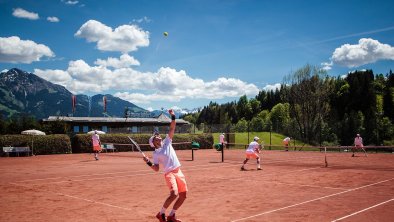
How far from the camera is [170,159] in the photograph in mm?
7227

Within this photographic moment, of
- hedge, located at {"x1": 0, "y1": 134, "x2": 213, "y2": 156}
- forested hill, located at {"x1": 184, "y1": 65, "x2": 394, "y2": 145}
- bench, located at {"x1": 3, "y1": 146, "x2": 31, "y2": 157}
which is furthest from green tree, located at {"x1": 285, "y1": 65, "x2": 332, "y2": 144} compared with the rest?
bench, located at {"x1": 3, "y1": 146, "x2": 31, "y2": 157}

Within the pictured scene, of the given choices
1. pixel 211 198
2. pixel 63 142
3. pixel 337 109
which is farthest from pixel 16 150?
pixel 337 109

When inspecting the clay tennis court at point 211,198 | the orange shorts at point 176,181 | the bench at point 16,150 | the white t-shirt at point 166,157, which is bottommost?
the clay tennis court at point 211,198

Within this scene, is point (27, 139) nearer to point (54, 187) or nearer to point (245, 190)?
point (54, 187)

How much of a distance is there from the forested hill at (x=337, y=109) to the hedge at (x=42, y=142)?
21.4 meters

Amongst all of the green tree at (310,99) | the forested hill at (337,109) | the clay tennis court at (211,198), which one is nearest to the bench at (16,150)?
the clay tennis court at (211,198)

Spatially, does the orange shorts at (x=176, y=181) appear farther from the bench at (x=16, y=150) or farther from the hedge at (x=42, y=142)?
the hedge at (x=42, y=142)

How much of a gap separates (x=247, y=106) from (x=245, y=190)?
140 meters

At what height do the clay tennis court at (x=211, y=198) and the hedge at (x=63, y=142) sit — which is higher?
the hedge at (x=63, y=142)

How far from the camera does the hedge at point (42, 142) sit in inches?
1188

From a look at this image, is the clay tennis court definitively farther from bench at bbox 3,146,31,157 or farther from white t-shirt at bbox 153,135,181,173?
bench at bbox 3,146,31,157

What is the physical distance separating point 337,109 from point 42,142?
2779 inches

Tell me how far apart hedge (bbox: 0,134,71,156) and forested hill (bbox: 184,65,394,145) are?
70.2ft

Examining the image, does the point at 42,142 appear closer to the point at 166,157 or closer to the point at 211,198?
the point at 211,198
